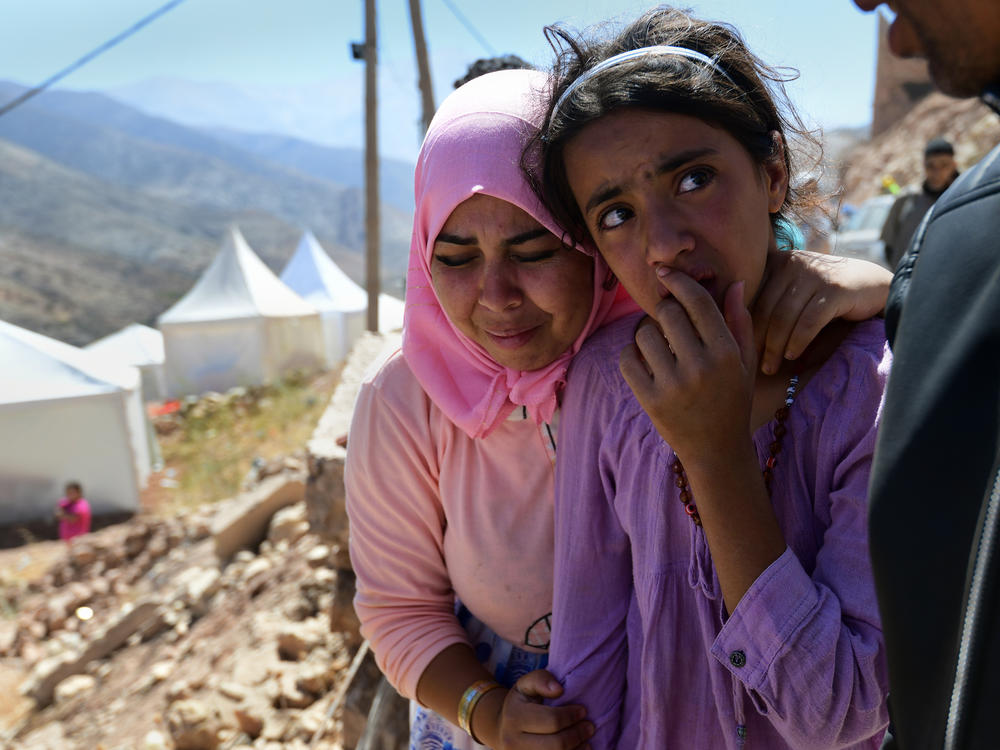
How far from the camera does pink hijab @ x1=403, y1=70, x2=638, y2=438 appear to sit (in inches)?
55.5

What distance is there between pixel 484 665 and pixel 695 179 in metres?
1.09

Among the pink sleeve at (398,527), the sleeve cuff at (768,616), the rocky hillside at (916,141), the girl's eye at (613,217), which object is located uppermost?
the girl's eye at (613,217)

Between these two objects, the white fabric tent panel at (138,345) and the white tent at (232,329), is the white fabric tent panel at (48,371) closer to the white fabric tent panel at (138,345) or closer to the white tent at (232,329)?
the white fabric tent panel at (138,345)

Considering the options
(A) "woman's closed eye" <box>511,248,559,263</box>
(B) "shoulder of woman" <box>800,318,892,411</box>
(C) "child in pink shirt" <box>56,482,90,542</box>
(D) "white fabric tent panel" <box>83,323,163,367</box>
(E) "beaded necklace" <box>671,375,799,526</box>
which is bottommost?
(D) "white fabric tent panel" <box>83,323,163,367</box>

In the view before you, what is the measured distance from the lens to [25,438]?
8.61 m

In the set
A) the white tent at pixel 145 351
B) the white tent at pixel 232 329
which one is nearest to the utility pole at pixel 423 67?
the white tent at pixel 145 351

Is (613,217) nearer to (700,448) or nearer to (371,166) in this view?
(700,448)

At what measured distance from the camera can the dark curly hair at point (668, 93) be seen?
114 centimetres

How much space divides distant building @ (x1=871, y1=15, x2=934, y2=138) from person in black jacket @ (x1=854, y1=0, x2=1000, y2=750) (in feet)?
99.8

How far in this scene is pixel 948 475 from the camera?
60 cm

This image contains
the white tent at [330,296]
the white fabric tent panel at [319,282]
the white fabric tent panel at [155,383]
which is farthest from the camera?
the white fabric tent panel at [319,282]

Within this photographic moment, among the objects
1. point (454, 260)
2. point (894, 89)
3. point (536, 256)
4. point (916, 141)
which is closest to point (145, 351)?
point (454, 260)

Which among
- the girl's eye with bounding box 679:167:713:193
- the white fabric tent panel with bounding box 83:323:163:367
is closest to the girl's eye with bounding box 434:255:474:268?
the girl's eye with bounding box 679:167:713:193

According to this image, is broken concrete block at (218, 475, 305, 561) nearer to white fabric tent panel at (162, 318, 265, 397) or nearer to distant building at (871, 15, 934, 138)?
white fabric tent panel at (162, 318, 265, 397)
